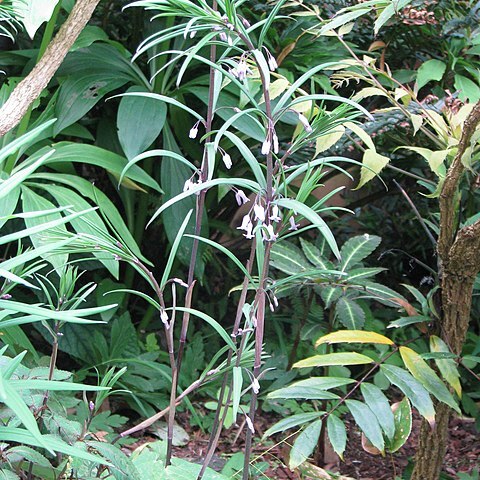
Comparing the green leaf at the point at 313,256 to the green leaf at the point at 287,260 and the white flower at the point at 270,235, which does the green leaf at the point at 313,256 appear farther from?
the white flower at the point at 270,235

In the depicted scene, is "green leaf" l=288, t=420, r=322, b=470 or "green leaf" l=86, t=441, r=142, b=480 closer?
"green leaf" l=86, t=441, r=142, b=480

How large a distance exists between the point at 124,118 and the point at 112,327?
593 millimetres

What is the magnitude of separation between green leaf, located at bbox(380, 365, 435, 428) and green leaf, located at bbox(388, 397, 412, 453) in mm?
78

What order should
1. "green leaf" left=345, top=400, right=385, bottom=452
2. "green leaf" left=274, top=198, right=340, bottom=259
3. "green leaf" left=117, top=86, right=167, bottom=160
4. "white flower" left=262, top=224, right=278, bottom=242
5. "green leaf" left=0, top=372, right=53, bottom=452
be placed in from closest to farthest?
"green leaf" left=0, top=372, right=53, bottom=452 → "green leaf" left=274, top=198, right=340, bottom=259 → "white flower" left=262, top=224, right=278, bottom=242 → "green leaf" left=345, top=400, right=385, bottom=452 → "green leaf" left=117, top=86, right=167, bottom=160

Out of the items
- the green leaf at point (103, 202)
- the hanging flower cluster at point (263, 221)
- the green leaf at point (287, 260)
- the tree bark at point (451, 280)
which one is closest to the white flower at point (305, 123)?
the hanging flower cluster at point (263, 221)

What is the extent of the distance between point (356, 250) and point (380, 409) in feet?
1.82

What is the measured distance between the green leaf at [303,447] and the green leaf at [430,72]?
3.41 ft

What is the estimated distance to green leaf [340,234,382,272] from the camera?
1665 mm

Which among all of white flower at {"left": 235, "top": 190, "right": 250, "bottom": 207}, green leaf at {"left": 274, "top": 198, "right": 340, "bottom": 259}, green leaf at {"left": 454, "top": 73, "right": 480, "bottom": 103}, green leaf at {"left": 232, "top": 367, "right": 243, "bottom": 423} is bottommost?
green leaf at {"left": 232, "top": 367, "right": 243, "bottom": 423}

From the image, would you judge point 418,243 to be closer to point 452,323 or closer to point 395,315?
point 395,315

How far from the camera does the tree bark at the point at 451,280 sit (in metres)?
1.29

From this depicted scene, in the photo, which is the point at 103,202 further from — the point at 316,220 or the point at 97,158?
the point at 316,220

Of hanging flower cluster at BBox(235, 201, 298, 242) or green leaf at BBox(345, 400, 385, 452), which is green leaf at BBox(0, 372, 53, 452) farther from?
green leaf at BBox(345, 400, 385, 452)

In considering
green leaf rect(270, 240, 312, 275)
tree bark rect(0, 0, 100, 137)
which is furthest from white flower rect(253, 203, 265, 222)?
green leaf rect(270, 240, 312, 275)
